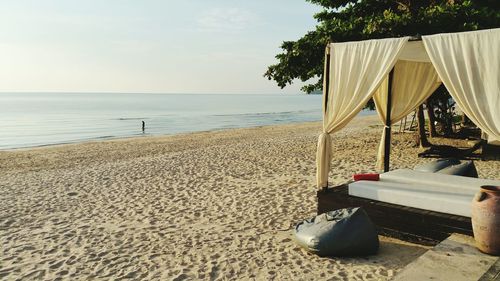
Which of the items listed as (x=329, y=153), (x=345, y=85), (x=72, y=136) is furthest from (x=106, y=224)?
(x=72, y=136)

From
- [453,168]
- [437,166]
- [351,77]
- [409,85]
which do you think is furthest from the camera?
[409,85]

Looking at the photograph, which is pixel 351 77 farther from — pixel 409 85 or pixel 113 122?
pixel 113 122

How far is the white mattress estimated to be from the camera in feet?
15.7

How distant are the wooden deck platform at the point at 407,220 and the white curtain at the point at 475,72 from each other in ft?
3.91

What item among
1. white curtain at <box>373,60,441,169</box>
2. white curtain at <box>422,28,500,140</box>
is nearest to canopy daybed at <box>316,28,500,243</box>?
white curtain at <box>422,28,500,140</box>

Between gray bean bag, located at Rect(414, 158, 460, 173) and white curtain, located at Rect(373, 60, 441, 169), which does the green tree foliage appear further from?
gray bean bag, located at Rect(414, 158, 460, 173)

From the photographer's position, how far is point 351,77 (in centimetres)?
590

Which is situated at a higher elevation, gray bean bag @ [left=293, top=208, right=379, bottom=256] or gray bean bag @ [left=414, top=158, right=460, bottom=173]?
gray bean bag @ [left=414, top=158, right=460, bottom=173]

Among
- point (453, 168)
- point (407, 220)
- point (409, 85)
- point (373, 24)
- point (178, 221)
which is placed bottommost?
point (178, 221)

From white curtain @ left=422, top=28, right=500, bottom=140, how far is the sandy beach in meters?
1.85

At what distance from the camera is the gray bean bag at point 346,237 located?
4746 millimetres

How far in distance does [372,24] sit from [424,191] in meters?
5.94

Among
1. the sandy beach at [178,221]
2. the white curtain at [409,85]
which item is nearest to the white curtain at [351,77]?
the sandy beach at [178,221]

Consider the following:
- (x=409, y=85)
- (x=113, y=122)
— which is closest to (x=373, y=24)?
(x=409, y=85)
